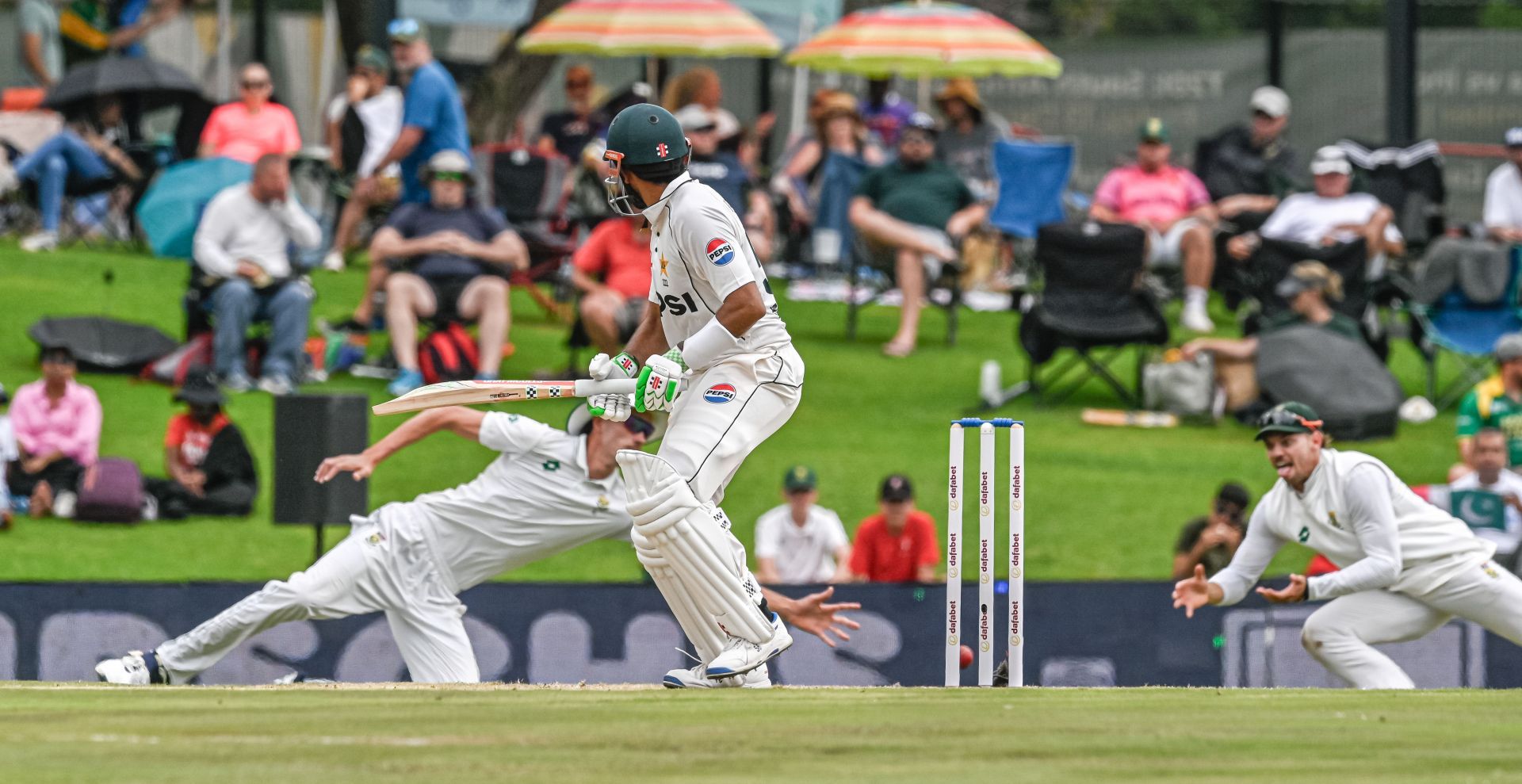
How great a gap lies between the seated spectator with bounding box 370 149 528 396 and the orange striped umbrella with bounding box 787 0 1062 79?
3.84 metres

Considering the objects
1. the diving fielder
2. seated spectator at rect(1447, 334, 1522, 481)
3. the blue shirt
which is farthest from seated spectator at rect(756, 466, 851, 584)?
the blue shirt

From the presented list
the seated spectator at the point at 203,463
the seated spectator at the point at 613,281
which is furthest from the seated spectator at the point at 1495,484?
the seated spectator at the point at 203,463

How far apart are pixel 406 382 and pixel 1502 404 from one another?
643 centimetres

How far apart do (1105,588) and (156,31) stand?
1365 cm

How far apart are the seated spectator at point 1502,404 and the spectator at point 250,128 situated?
28.5ft

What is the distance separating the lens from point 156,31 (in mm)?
21219

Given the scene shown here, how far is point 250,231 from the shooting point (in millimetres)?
14008

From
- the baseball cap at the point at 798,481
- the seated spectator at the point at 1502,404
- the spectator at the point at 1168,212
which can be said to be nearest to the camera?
the baseball cap at the point at 798,481

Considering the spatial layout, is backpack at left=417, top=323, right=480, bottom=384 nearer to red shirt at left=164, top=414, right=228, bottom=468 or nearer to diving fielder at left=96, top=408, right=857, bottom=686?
red shirt at left=164, top=414, right=228, bottom=468

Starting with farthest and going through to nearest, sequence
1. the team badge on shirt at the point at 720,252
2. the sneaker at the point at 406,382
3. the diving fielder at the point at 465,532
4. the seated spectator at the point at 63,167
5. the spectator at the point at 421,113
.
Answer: the seated spectator at the point at 63,167
the spectator at the point at 421,113
the sneaker at the point at 406,382
the diving fielder at the point at 465,532
the team badge on shirt at the point at 720,252

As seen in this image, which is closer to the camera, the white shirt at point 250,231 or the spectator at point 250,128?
the white shirt at point 250,231

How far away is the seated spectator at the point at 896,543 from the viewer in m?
11.5

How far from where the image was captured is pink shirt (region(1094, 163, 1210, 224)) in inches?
660

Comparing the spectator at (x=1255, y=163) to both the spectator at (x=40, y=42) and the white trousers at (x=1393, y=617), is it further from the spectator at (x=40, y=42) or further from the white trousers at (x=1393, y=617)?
the spectator at (x=40, y=42)
